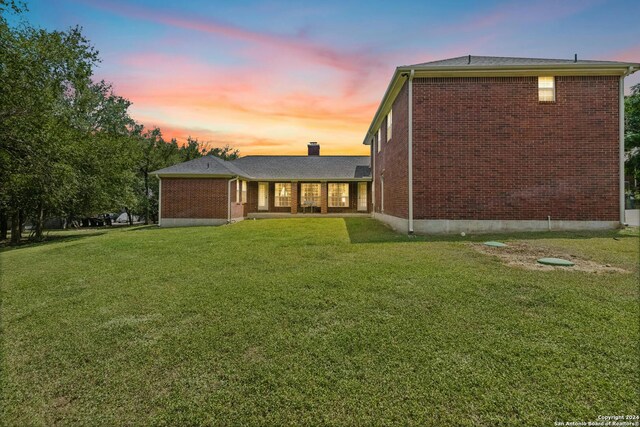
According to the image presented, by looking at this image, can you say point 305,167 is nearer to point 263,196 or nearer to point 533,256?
point 263,196

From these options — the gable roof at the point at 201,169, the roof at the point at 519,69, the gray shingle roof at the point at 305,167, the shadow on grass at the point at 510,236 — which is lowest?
the shadow on grass at the point at 510,236

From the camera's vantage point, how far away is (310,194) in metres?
21.6

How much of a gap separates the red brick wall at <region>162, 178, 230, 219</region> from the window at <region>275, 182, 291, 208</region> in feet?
18.0

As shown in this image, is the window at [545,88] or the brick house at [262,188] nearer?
the window at [545,88]

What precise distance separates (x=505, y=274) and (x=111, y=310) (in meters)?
5.93

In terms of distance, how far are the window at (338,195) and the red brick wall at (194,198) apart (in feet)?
26.2

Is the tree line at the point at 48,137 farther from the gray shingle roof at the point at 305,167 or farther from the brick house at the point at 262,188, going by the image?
the gray shingle roof at the point at 305,167

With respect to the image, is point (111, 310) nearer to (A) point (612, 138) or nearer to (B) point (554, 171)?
(B) point (554, 171)

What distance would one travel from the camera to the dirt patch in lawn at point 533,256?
5.16 meters

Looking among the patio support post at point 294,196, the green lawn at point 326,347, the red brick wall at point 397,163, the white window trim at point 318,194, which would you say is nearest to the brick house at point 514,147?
the red brick wall at point 397,163

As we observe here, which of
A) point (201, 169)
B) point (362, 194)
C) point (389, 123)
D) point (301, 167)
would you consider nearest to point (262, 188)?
point (301, 167)

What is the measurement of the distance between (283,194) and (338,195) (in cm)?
404

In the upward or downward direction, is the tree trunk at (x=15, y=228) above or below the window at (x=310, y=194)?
below

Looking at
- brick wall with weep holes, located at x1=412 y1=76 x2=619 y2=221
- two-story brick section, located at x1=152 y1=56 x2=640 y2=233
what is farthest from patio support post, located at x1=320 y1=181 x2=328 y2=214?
brick wall with weep holes, located at x1=412 y1=76 x2=619 y2=221
